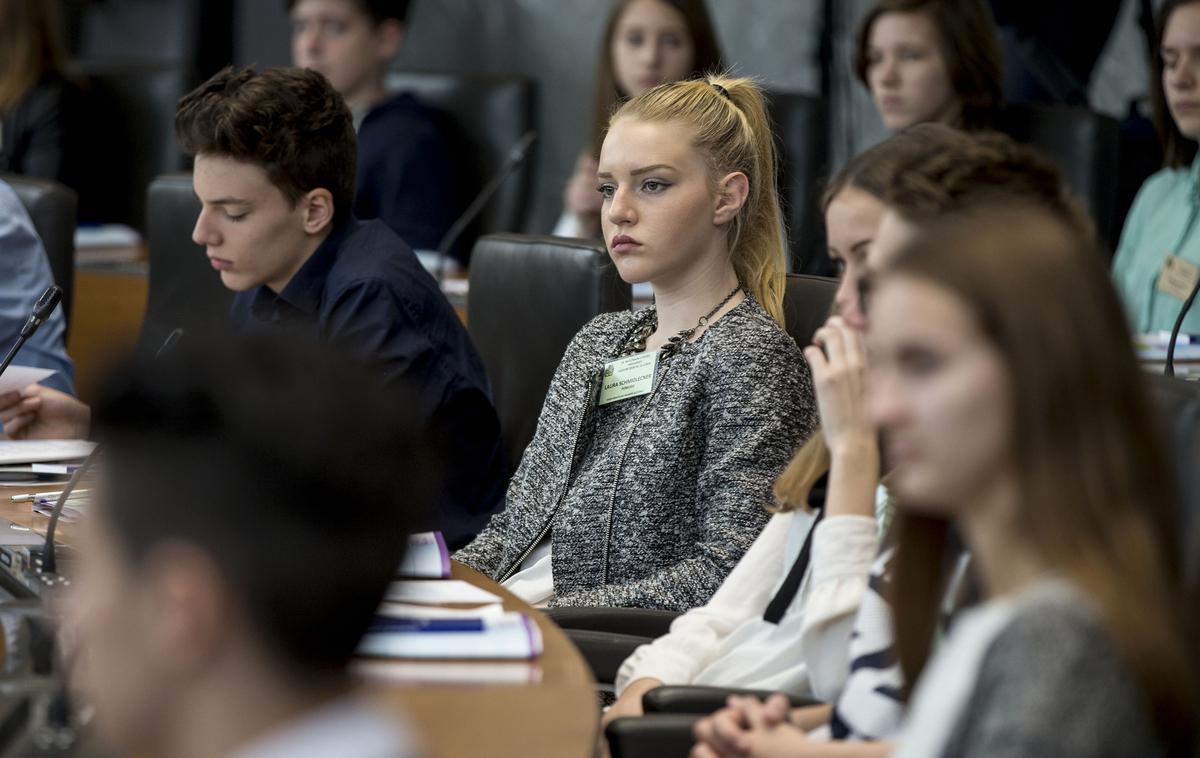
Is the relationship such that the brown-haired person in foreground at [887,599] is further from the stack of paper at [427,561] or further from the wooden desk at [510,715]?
the stack of paper at [427,561]

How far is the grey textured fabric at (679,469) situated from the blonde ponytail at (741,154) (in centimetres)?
10

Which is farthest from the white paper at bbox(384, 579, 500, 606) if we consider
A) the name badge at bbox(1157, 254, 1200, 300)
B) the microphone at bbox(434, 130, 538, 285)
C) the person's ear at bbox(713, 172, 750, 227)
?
the microphone at bbox(434, 130, 538, 285)

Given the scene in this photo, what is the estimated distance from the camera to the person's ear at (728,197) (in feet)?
7.52

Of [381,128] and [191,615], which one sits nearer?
[191,615]

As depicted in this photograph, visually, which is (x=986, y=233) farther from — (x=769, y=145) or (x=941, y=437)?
(x=769, y=145)

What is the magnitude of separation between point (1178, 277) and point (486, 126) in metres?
1.99

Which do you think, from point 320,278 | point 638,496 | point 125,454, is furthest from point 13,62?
point 125,454

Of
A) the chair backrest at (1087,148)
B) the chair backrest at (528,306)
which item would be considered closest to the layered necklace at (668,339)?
the chair backrest at (528,306)

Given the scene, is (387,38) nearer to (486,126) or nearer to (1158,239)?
(486,126)

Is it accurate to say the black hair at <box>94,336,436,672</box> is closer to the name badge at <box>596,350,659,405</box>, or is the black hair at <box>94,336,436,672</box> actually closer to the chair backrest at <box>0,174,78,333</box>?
the name badge at <box>596,350,659,405</box>

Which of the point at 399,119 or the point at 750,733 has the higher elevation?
the point at 399,119

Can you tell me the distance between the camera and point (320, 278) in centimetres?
257

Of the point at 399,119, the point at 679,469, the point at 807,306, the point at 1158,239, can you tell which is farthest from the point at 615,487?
the point at 399,119

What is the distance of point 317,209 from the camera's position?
2.60m
